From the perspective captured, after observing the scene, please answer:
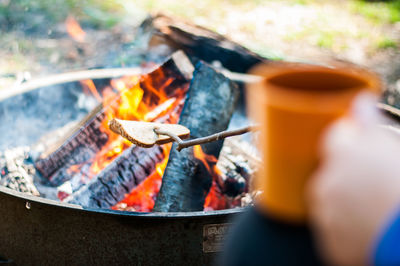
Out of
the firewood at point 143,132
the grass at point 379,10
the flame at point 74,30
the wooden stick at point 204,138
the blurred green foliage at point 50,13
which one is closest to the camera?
the wooden stick at point 204,138

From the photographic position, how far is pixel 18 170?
2.32 meters

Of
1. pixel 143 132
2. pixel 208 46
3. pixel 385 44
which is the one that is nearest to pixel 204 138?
pixel 143 132

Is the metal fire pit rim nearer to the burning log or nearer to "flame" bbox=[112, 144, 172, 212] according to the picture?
the burning log

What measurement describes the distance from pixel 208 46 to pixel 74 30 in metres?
3.67

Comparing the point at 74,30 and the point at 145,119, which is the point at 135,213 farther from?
the point at 74,30

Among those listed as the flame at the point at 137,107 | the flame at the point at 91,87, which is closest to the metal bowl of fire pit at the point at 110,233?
the flame at the point at 137,107

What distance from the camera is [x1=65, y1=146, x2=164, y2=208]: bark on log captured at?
2094 millimetres

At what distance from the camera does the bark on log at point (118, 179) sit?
2094 mm

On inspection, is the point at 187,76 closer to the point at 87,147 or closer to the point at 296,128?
the point at 87,147

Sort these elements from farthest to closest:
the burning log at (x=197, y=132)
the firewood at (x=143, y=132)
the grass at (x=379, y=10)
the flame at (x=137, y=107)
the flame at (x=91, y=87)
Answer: the grass at (x=379, y=10) → the flame at (x=91, y=87) → the flame at (x=137, y=107) → the burning log at (x=197, y=132) → the firewood at (x=143, y=132)

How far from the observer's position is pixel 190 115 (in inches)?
90.4

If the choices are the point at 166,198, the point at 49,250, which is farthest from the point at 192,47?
the point at 49,250

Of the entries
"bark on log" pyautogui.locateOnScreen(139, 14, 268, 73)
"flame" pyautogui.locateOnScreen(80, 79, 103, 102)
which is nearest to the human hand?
"flame" pyautogui.locateOnScreen(80, 79, 103, 102)

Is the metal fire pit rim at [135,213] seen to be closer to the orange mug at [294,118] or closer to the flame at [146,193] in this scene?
the flame at [146,193]
